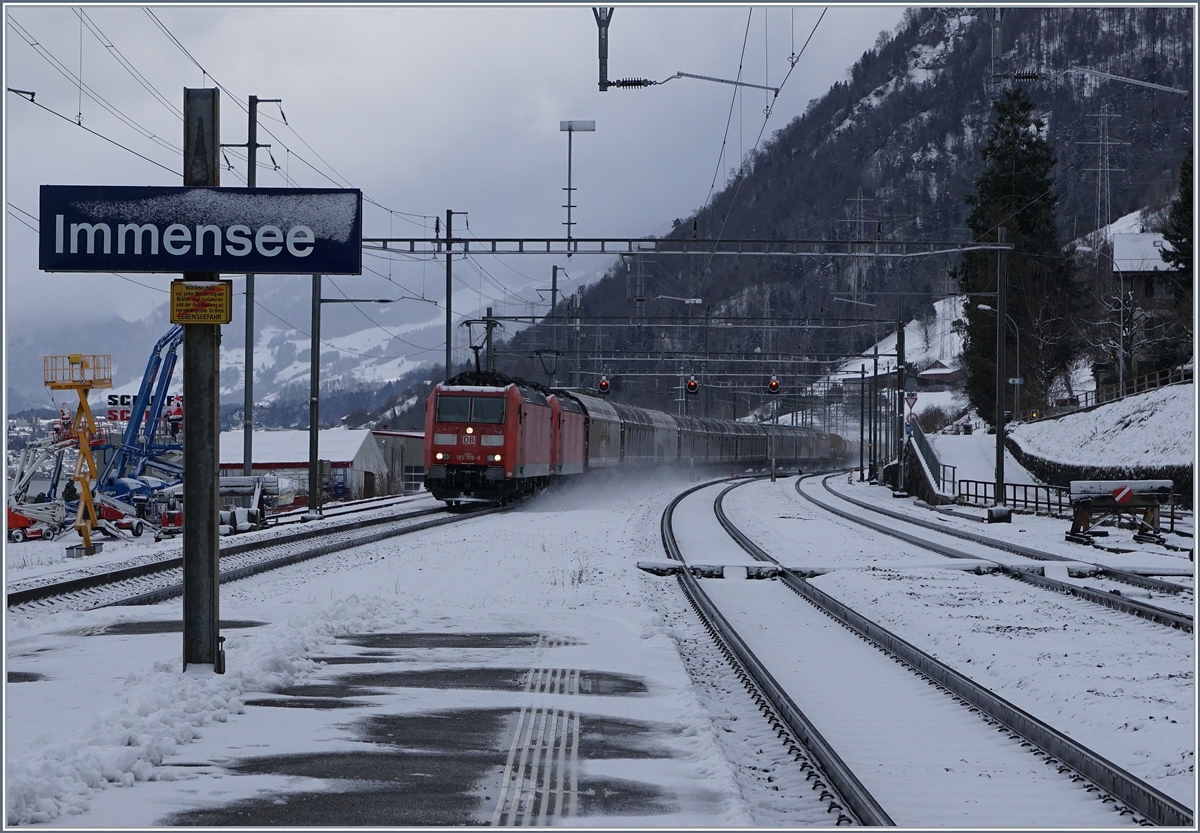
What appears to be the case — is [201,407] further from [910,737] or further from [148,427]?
[148,427]

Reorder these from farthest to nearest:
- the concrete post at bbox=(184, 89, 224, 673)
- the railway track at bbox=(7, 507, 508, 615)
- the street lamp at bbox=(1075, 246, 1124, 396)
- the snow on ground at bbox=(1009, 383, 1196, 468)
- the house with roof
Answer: the house with roof, the street lamp at bbox=(1075, 246, 1124, 396), the snow on ground at bbox=(1009, 383, 1196, 468), the railway track at bbox=(7, 507, 508, 615), the concrete post at bbox=(184, 89, 224, 673)

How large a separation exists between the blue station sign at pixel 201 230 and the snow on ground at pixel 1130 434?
3204cm

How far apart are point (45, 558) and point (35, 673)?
47.7ft

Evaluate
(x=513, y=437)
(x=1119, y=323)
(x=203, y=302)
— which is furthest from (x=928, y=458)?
(x=203, y=302)

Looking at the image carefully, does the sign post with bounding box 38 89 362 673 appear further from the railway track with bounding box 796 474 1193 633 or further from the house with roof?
the house with roof

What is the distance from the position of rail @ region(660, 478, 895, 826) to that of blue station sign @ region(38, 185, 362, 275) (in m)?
4.20

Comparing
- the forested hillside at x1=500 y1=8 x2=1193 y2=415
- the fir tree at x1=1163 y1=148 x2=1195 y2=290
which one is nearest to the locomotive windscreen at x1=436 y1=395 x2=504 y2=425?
the fir tree at x1=1163 y1=148 x2=1195 y2=290

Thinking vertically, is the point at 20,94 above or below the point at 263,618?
above

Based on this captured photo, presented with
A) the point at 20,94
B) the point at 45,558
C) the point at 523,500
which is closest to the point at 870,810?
the point at 20,94

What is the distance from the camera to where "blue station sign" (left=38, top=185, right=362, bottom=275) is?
28.7ft

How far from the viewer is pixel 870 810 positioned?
5.91m

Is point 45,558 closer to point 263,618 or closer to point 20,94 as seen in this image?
point 20,94

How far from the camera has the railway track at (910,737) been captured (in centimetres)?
643

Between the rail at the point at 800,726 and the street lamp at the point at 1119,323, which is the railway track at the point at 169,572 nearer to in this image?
the rail at the point at 800,726
